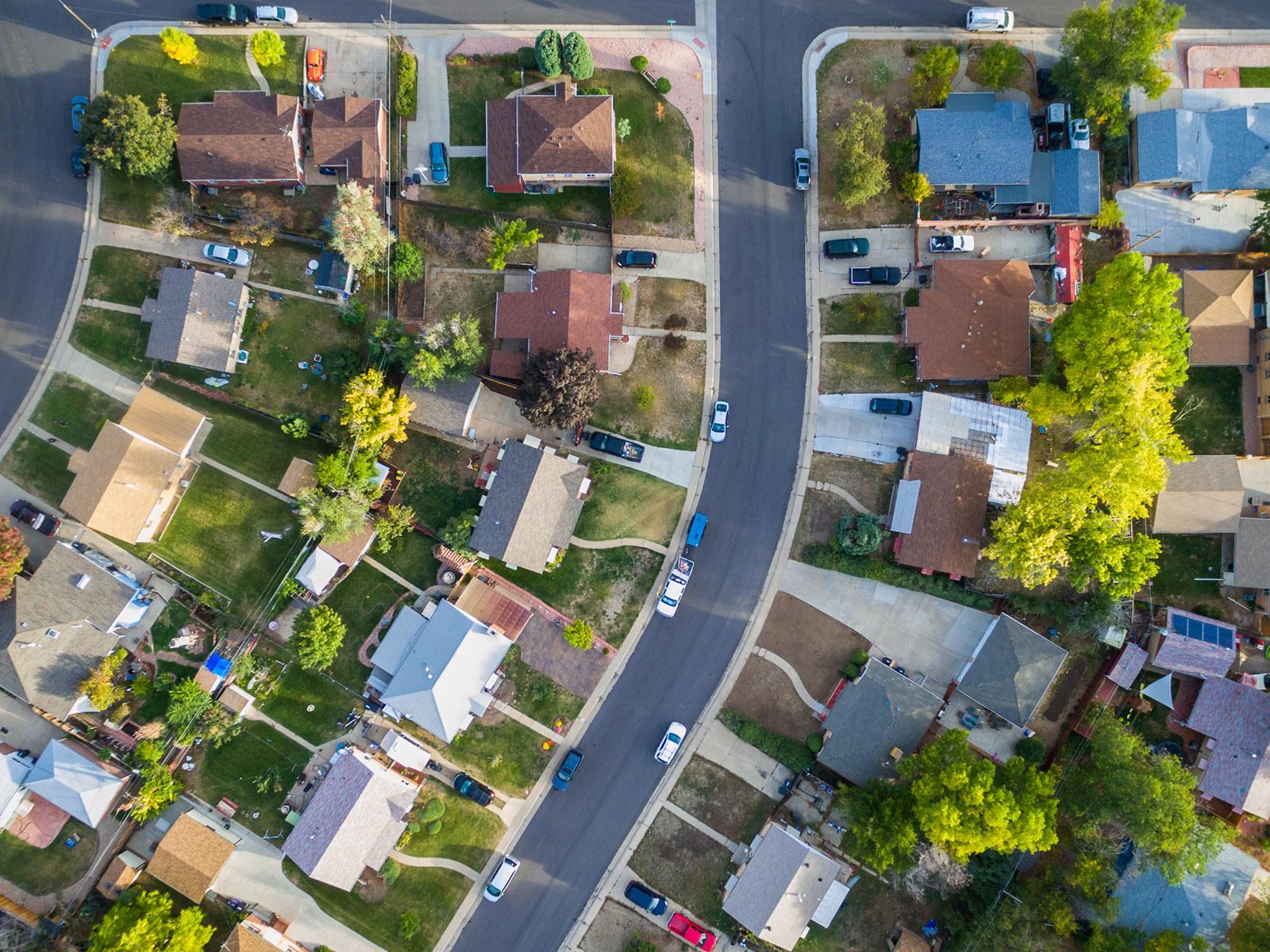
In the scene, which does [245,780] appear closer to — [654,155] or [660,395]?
[660,395]

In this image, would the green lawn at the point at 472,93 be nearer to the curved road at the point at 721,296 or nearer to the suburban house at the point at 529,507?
the curved road at the point at 721,296

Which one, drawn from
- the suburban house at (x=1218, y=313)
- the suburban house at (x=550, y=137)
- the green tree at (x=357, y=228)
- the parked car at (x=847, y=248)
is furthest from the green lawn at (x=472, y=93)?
the suburban house at (x=1218, y=313)

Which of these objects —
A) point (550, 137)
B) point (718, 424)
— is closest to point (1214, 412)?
point (718, 424)

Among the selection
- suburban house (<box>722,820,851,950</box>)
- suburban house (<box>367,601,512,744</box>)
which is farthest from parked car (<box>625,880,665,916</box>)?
suburban house (<box>367,601,512,744</box>)

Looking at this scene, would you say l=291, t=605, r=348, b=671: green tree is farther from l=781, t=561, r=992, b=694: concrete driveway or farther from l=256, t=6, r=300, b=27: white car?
l=256, t=6, r=300, b=27: white car

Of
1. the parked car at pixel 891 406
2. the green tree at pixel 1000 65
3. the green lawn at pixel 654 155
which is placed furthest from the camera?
the green lawn at pixel 654 155

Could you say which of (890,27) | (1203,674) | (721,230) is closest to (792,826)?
(1203,674)
